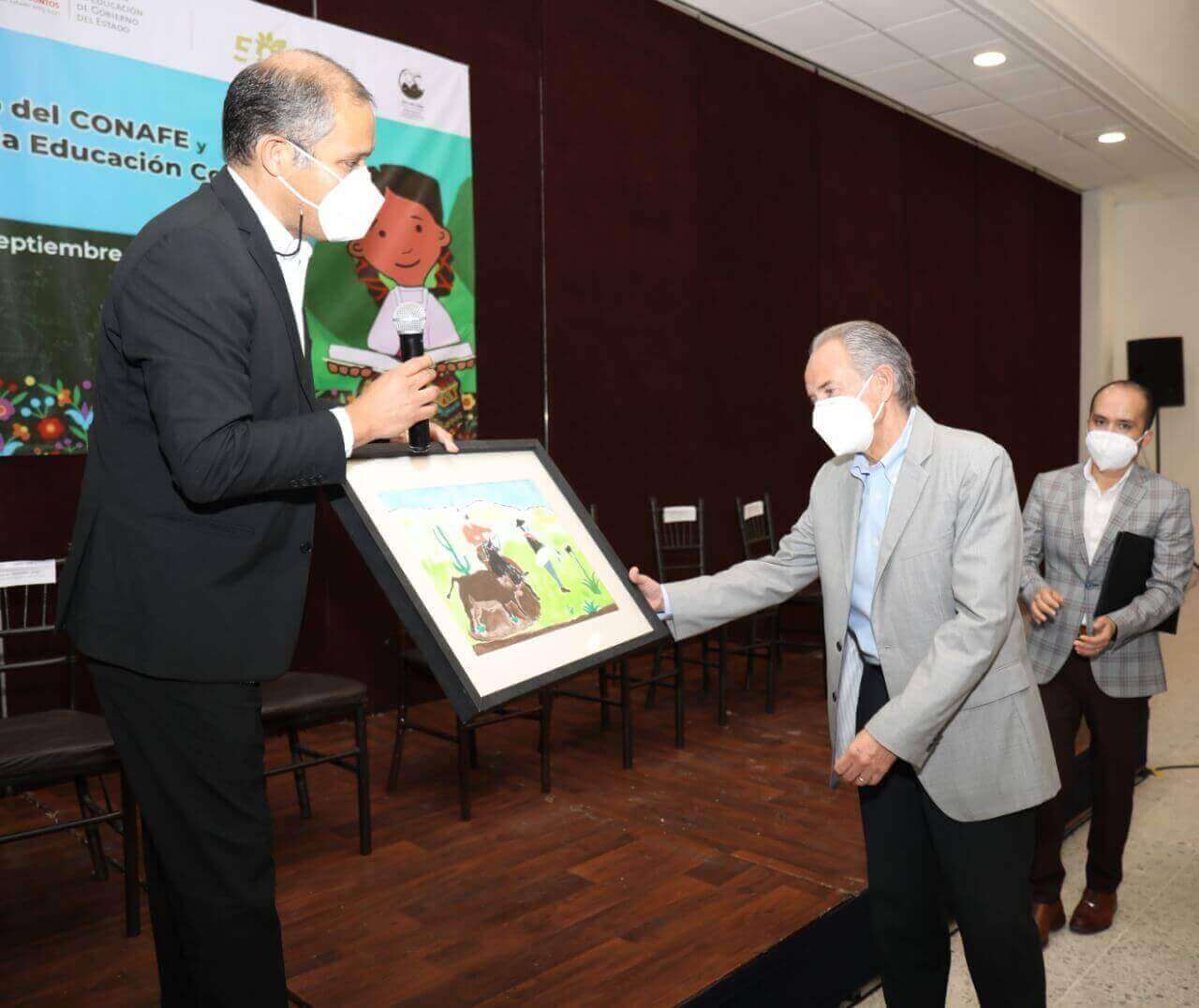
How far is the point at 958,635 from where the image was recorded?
5.64 ft

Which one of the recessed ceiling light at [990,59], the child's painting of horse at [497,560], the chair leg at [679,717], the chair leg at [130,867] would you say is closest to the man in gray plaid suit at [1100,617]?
the child's painting of horse at [497,560]

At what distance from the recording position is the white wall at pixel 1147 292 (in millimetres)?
10414

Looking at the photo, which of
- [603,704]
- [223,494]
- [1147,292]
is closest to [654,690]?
[603,704]

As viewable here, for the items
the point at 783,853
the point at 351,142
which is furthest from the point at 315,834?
the point at 351,142

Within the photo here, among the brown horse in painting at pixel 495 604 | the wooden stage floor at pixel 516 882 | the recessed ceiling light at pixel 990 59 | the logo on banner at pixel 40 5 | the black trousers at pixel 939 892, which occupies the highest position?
the recessed ceiling light at pixel 990 59

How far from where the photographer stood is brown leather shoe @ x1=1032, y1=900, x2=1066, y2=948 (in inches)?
108

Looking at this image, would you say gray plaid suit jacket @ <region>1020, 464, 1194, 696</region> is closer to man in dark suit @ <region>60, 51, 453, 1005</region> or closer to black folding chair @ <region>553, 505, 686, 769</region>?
black folding chair @ <region>553, 505, 686, 769</region>

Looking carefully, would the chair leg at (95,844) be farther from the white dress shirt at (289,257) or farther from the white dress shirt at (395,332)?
the white dress shirt at (395,332)

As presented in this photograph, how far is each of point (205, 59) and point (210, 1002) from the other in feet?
11.4

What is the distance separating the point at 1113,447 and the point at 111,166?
3.36m

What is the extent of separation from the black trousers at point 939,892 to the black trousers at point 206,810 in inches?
43.0

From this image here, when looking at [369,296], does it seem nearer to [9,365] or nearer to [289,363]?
[9,365]

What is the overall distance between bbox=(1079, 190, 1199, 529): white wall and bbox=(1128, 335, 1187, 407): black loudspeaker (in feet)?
0.72

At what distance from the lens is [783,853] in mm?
3061
